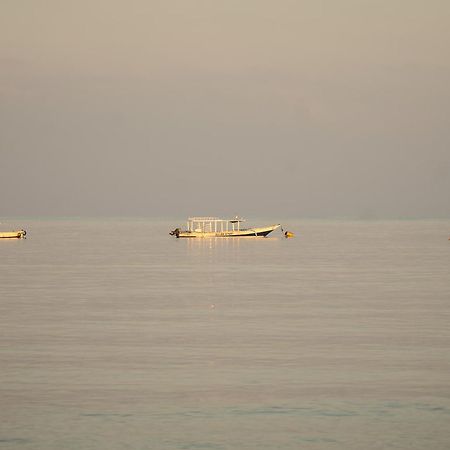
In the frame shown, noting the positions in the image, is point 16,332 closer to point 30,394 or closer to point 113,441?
point 30,394

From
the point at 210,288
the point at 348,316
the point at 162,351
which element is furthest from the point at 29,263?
the point at 162,351

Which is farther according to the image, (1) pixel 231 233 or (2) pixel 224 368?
(1) pixel 231 233

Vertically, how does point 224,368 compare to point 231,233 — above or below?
below

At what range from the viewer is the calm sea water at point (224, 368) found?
2273 cm

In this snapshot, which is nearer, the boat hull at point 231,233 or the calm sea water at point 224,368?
the calm sea water at point 224,368

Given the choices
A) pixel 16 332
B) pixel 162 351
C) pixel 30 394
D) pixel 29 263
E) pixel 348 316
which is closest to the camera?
pixel 30 394

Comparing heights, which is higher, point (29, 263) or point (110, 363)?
point (29, 263)

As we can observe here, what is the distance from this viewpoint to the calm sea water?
22.7 metres

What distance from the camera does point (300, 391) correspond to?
27.0 m

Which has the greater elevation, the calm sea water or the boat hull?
the boat hull

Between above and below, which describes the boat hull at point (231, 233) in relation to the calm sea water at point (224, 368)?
above

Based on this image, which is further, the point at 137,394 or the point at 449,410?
the point at 137,394

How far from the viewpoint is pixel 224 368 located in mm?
30844

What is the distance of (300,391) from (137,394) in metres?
4.17
